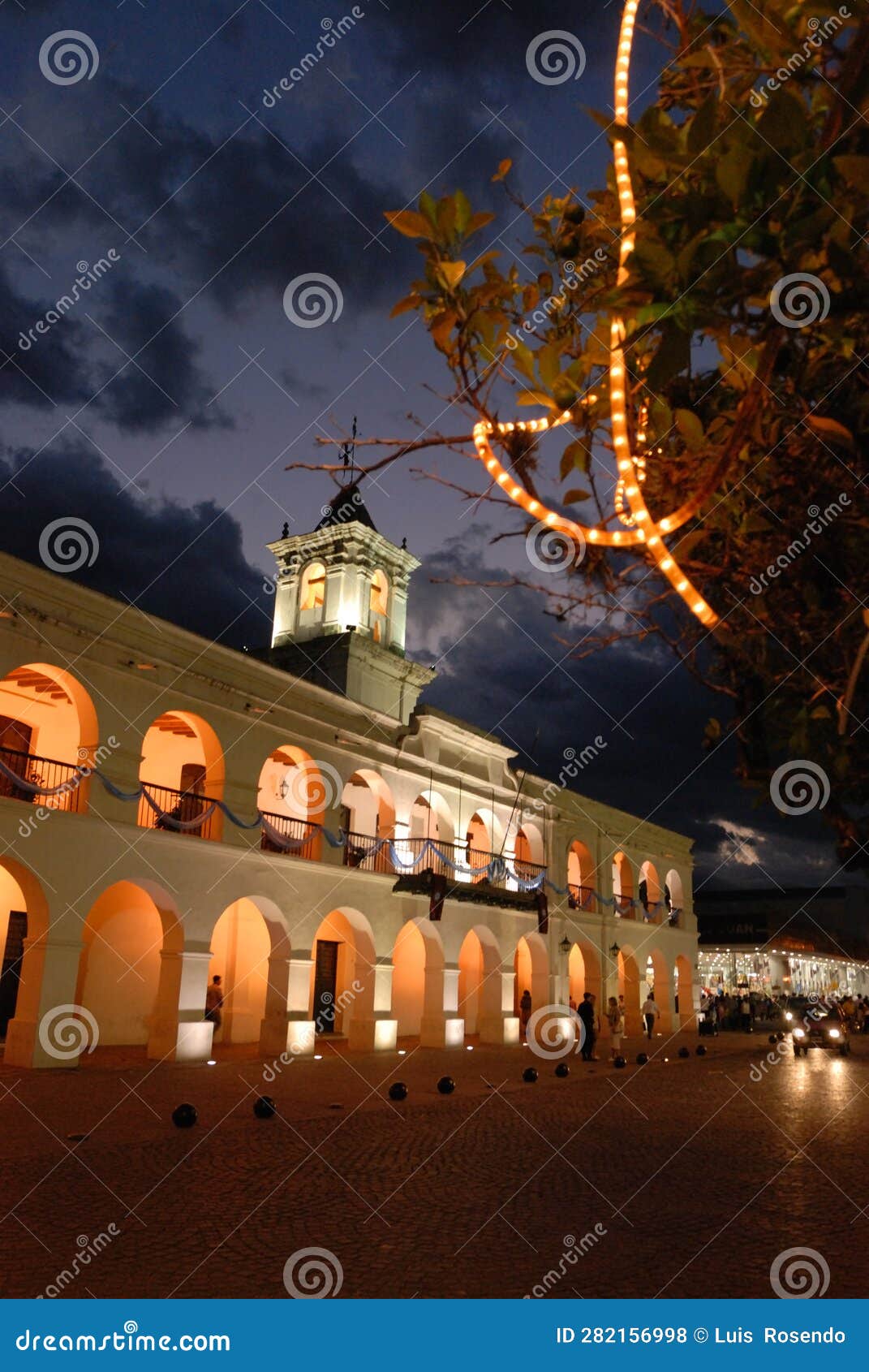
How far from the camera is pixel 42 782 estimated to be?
53.5 feet

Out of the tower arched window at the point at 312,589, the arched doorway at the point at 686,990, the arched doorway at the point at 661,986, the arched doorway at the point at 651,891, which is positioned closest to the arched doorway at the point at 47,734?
the tower arched window at the point at 312,589

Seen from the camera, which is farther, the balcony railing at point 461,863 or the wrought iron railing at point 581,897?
the wrought iron railing at point 581,897

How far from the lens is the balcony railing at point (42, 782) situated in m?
13.3

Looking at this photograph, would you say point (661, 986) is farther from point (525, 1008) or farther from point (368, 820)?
point (368, 820)

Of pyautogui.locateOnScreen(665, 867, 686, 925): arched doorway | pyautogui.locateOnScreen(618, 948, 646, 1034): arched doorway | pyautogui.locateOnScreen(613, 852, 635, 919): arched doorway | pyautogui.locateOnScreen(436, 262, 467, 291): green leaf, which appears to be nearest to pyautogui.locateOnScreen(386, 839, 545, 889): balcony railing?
pyautogui.locateOnScreen(613, 852, 635, 919): arched doorway

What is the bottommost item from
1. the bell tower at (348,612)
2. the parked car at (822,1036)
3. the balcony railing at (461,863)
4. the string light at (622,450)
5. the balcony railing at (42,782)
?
the string light at (622,450)

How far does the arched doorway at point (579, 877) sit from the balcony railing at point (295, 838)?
9.60 meters

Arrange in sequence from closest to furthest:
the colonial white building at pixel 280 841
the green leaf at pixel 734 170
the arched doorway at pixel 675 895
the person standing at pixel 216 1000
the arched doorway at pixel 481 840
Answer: the green leaf at pixel 734 170 → the colonial white building at pixel 280 841 → the person standing at pixel 216 1000 → the arched doorway at pixel 481 840 → the arched doorway at pixel 675 895

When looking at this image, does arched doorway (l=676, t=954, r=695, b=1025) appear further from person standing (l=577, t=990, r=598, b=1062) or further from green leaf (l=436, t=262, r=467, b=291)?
green leaf (l=436, t=262, r=467, b=291)

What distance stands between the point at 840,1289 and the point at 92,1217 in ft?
14.5

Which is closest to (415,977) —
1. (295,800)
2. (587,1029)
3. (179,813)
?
(587,1029)

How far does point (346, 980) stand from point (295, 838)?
4499 mm

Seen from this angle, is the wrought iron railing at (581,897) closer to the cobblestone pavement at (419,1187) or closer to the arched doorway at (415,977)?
the arched doorway at (415,977)

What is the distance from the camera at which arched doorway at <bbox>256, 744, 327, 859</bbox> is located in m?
18.1
